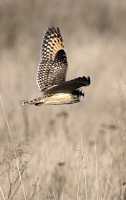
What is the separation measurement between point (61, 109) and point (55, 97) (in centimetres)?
370

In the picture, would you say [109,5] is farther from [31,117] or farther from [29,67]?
[31,117]

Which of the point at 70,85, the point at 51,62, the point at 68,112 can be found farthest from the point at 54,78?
the point at 68,112

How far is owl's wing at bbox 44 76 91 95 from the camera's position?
5.61 meters

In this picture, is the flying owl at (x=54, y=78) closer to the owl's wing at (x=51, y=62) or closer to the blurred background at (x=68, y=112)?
the owl's wing at (x=51, y=62)

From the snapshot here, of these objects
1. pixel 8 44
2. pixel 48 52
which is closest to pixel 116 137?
pixel 48 52

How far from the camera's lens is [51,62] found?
6.48m

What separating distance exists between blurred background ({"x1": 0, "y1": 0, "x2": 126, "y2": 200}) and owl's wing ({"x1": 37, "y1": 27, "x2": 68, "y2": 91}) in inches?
12.0

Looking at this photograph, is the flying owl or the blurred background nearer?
the flying owl

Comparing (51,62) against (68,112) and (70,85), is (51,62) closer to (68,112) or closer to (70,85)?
(70,85)

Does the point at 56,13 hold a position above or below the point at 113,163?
above

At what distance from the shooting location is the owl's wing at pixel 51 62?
625cm

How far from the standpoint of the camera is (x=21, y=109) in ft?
Result: 27.3

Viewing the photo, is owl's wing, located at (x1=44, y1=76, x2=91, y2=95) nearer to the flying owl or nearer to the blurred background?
the flying owl

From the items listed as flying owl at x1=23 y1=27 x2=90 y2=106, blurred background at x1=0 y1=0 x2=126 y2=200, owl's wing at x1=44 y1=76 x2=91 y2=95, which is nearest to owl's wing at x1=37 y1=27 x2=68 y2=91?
flying owl at x1=23 y1=27 x2=90 y2=106
